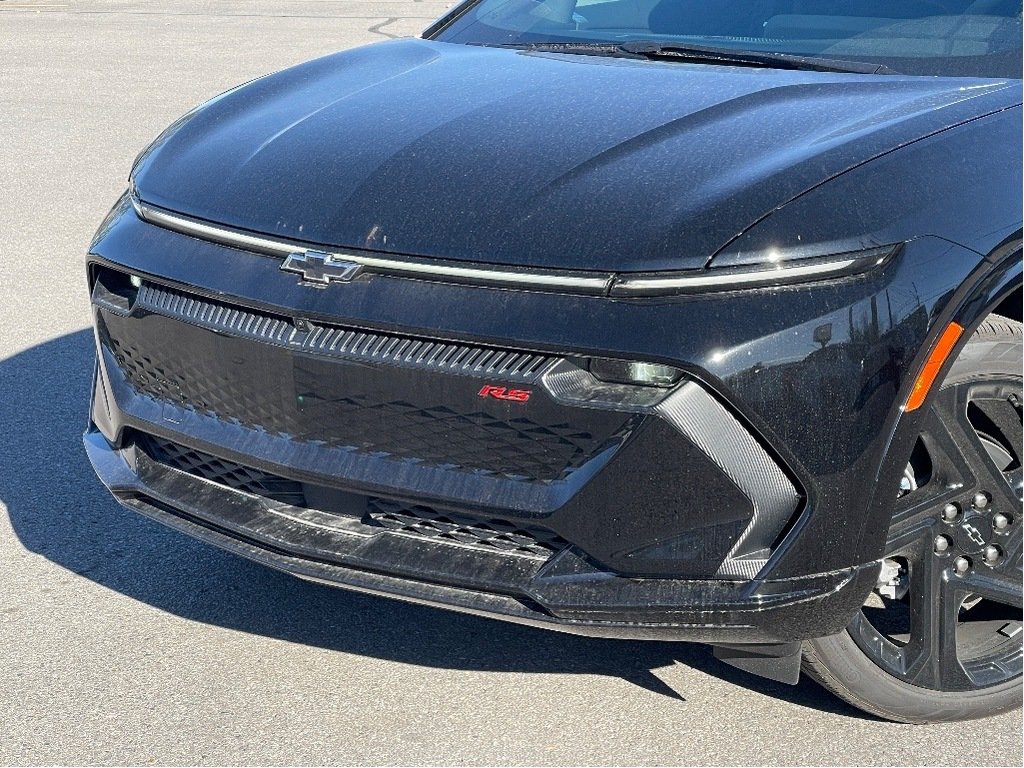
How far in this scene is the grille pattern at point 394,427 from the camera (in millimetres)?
2432

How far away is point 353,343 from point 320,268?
0.16 metres

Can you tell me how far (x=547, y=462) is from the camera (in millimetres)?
2439

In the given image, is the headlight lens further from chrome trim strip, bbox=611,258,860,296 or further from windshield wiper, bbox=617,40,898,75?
windshield wiper, bbox=617,40,898,75

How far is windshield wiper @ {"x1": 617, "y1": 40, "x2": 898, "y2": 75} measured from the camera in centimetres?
323

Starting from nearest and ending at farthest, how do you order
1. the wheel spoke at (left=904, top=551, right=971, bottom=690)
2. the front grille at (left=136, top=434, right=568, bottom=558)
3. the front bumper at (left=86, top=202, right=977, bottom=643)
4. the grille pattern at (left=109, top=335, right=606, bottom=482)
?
1. the front bumper at (left=86, top=202, right=977, bottom=643)
2. the grille pattern at (left=109, top=335, right=606, bottom=482)
3. the front grille at (left=136, top=434, right=568, bottom=558)
4. the wheel spoke at (left=904, top=551, right=971, bottom=690)

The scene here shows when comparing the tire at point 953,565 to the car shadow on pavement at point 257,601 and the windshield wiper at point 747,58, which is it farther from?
the windshield wiper at point 747,58

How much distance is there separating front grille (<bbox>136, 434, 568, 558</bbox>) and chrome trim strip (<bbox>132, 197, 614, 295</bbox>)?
44cm

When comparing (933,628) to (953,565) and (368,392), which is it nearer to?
(953,565)

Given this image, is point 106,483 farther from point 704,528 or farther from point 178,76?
point 178,76

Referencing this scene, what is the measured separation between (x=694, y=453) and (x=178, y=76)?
1049cm

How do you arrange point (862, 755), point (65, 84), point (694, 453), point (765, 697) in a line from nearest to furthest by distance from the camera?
1. point (694, 453)
2. point (862, 755)
3. point (765, 697)
4. point (65, 84)

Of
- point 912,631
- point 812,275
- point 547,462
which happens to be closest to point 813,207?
point 812,275

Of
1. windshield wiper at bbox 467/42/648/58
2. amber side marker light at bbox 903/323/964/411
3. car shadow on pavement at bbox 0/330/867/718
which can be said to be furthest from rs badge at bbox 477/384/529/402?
windshield wiper at bbox 467/42/648/58

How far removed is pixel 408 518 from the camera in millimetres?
2645
